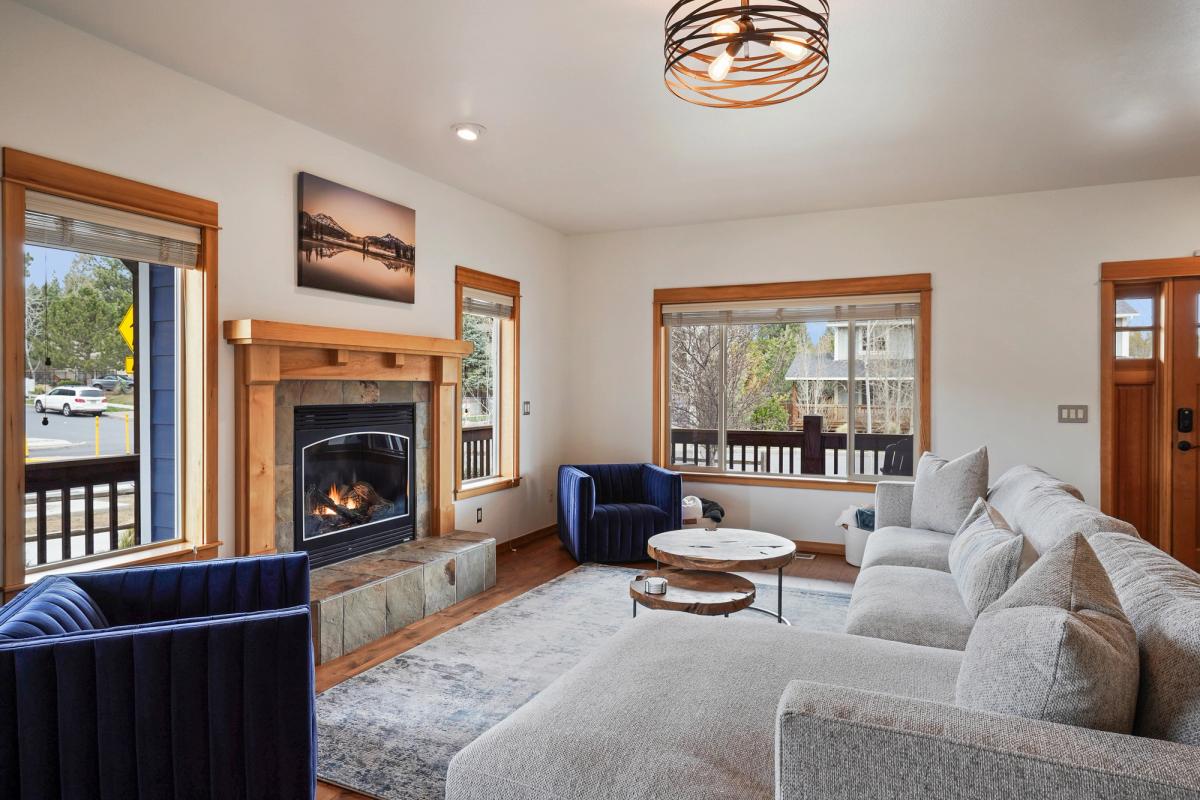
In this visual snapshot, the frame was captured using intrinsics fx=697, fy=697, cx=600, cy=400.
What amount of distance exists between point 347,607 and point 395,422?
4.32ft

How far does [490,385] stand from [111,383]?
A: 9.13 ft

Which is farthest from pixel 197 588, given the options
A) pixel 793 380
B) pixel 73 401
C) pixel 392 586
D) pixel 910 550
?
pixel 793 380

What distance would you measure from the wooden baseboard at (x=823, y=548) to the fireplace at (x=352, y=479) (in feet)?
9.64

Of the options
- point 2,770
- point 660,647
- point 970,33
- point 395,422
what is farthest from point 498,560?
point 970,33

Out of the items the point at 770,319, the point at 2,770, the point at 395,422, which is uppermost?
the point at 770,319

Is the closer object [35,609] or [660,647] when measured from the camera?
[35,609]

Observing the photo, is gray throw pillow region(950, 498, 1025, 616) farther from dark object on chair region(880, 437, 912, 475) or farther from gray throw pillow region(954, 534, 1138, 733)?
dark object on chair region(880, 437, 912, 475)

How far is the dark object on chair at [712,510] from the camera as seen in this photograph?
550 cm

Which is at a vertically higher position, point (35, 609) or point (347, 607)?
point (35, 609)

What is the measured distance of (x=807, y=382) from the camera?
18.2 feet

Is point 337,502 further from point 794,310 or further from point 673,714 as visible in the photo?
point 794,310

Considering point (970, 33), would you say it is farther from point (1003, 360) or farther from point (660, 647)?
point (1003, 360)

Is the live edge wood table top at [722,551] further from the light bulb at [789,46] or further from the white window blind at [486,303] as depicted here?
the white window blind at [486,303]

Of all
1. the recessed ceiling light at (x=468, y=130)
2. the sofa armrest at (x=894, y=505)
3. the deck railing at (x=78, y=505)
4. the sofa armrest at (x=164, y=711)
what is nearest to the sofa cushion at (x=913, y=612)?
the sofa armrest at (x=894, y=505)
